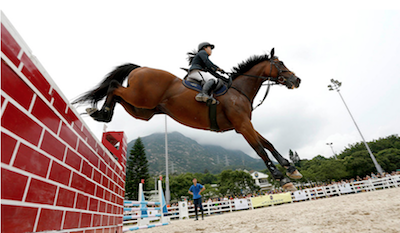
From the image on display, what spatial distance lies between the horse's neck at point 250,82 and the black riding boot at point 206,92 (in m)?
0.60

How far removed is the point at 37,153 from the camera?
3.30 feet

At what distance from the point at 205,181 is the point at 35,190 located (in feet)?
306

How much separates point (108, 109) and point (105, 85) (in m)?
0.45

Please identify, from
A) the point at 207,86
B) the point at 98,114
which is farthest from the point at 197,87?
the point at 98,114

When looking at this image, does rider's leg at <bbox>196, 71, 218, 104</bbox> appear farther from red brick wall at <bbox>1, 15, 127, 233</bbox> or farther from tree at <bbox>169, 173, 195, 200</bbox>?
tree at <bbox>169, 173, 195, 200</bbox>

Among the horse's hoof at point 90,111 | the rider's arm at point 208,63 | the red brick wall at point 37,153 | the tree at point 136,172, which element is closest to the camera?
the red brick wall at point 37,153

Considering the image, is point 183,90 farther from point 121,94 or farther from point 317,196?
point 317,196

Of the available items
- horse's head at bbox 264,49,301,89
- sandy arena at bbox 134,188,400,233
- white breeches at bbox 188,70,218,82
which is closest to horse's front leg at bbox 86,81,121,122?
white breeches at bbox 188,70,218,82

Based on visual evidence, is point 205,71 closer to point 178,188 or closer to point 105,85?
point 105,85

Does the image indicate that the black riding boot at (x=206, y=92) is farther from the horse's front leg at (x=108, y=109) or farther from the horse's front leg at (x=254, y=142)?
the horse's front leg at (x=108, y=109)

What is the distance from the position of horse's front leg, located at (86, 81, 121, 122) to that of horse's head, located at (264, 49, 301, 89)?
2664 mm

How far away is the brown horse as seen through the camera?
282 centimetres

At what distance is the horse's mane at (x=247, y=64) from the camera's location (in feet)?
11.8

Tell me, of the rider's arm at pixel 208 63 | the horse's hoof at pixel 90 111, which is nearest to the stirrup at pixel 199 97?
the rider's arm at pixel 208 63
